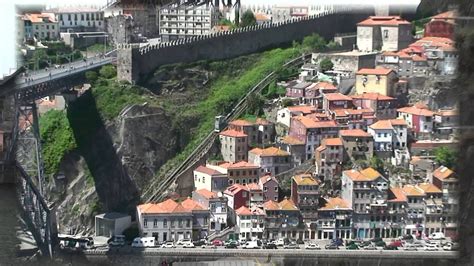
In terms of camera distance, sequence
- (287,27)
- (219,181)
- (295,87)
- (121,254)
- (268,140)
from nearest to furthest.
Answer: (121,254) → (219,181) → (268,140) → (295,87) → (287,27)

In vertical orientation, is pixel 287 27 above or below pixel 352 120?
above

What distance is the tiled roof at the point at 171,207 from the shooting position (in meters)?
8.51

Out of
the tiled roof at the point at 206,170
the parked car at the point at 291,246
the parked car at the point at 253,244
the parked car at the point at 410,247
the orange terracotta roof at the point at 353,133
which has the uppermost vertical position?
the orange terracotta roof at the point at 353,133

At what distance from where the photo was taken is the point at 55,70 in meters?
9.60

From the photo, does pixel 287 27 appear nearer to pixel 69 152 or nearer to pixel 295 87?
pixel 295 87

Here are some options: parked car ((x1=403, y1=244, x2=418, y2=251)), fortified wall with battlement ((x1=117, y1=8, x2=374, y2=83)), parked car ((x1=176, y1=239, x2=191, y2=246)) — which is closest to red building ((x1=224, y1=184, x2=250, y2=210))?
parked car ((x1=176, y1=239, x2=191, y2=246))

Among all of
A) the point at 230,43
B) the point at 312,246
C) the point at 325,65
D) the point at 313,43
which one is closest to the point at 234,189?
the point at 312,246

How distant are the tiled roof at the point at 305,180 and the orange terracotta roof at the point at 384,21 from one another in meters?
2.99

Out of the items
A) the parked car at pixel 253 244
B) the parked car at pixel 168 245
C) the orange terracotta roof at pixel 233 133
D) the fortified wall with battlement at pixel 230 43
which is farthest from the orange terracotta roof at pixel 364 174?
the fortified wall with battlement at pixel 230 43

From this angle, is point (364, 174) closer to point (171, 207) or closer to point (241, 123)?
point (241, 123)

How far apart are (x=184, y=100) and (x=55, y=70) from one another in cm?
132

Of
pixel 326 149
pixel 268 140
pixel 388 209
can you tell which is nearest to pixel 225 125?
pixel 268 140

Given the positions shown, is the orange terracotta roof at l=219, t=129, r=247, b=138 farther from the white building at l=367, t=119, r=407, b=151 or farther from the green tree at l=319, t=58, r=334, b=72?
the green tree at l=319, t=58, r=334, b=72

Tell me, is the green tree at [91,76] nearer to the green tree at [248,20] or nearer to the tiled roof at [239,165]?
the tiled roof at [239,165]
